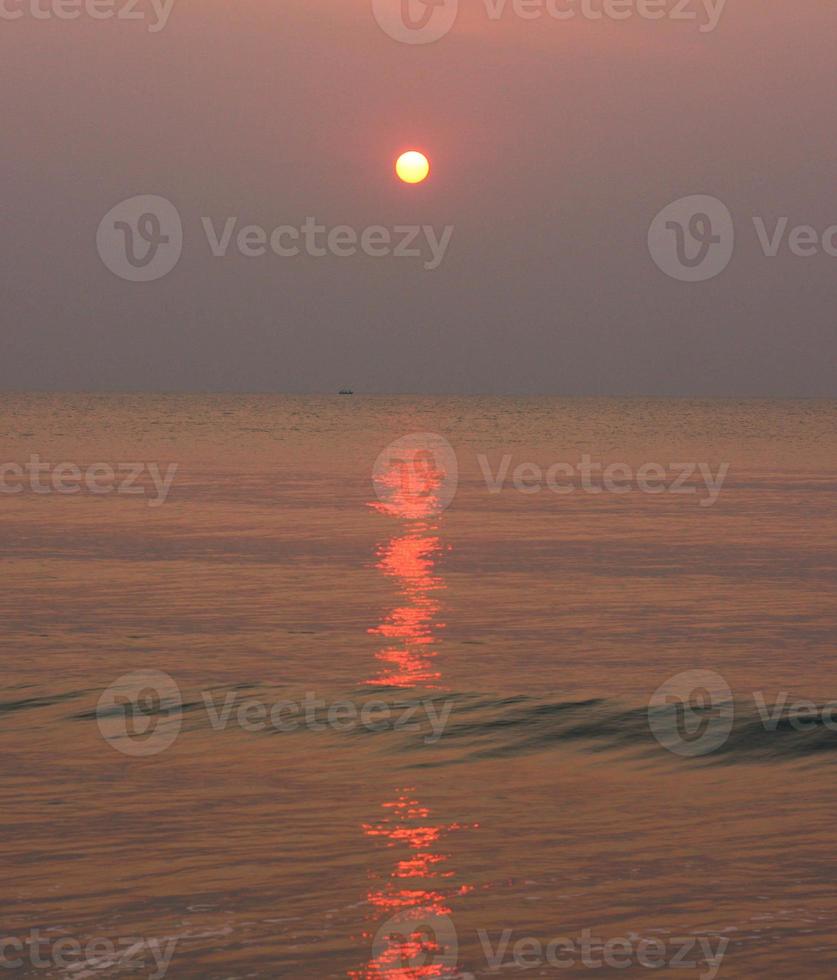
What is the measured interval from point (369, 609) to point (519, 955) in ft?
50.4

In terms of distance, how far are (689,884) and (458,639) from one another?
11.3 metres

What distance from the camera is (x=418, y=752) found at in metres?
15.6

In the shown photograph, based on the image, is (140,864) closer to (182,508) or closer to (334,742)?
(334,742)

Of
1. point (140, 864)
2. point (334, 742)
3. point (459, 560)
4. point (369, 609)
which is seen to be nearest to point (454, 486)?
point (459, 560)

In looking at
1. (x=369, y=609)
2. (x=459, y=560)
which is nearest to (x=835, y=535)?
(x=459, y=560)

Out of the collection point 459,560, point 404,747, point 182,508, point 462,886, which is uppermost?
point 182,508

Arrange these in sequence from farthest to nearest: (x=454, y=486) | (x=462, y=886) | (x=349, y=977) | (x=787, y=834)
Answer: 1. (x=454, y=486)
2. (x=787, y=834)
3. (x=462, y=886)
4. (x=349, y=977)

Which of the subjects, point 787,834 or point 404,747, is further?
point 404,747

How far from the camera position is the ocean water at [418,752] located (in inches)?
402

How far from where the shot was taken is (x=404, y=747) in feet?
51.7

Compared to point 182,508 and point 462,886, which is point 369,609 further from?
point 182,508

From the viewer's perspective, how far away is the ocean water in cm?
1022

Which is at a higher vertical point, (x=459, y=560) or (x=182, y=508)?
(x=182, y=508)

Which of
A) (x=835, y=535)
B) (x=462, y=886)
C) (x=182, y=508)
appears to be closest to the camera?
(x=462, y=886)
